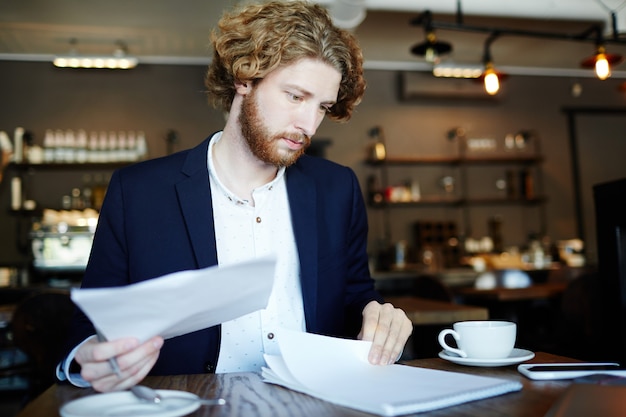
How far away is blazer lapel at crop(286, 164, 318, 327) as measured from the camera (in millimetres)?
1638

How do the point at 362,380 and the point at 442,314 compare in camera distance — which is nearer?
the point at 362,380

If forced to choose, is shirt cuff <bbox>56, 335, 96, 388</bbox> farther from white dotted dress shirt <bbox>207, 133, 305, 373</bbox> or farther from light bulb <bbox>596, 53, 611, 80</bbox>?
light bulb <bbox>596, 53, 611, 80</bbox>

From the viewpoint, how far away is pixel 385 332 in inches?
48.3

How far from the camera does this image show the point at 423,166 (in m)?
7.81

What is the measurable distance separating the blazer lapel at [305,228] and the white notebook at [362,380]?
48 centimetres

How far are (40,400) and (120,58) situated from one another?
222 inches

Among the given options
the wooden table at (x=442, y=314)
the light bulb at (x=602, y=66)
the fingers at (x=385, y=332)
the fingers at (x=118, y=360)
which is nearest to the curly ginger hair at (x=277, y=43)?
the fingers at (x=385, y=332)

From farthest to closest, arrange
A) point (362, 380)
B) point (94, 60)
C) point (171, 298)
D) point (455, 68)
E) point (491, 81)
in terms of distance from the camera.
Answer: point (455, 68) < point (94, 60) < point (491, 81) < point (362, 380) < point (171, 298)

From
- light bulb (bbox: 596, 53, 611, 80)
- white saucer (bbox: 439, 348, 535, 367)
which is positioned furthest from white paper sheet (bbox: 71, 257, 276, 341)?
light bulb (bbox: 596, 53, 611, 80)

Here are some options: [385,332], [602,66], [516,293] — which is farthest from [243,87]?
[602,66]

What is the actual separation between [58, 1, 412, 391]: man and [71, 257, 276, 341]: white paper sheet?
0.62 meters

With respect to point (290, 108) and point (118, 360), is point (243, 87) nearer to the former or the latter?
point (290, 108)

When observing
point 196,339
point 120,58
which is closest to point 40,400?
point 196,339

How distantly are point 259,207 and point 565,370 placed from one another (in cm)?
90
